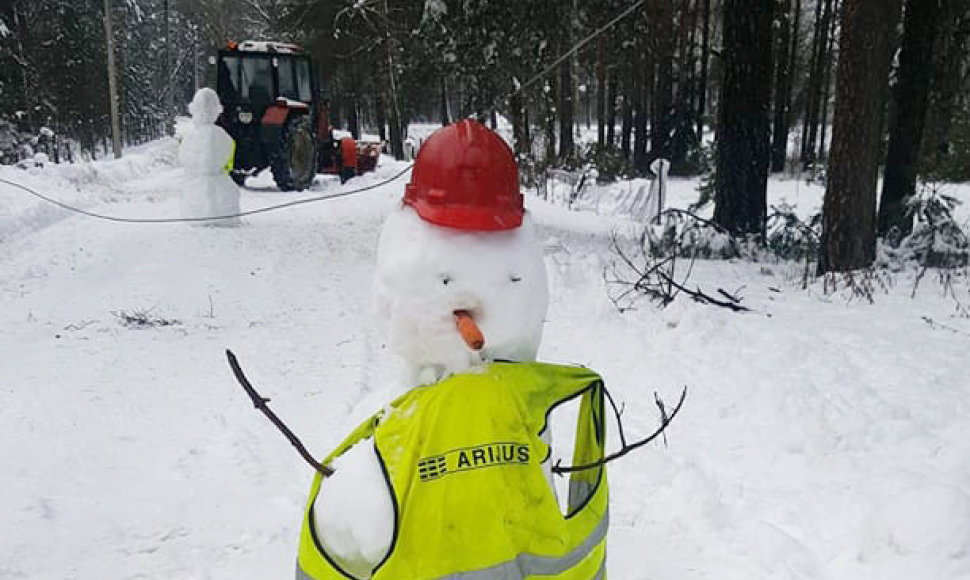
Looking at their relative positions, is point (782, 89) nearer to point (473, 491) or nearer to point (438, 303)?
point (438, 303)

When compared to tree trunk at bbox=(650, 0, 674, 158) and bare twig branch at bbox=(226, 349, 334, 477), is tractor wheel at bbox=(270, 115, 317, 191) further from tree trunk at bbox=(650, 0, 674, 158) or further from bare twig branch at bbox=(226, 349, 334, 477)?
tree trunk at bbox=(650, 0, 674, 158)

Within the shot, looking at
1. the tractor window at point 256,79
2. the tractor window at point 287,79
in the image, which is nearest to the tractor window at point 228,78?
the tractor window at point 256,79

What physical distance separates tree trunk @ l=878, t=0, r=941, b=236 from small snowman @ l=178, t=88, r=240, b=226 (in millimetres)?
9232

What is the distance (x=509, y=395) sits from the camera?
1522 mm

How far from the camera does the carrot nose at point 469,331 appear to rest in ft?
4.90

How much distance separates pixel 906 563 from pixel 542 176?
17.2 metres

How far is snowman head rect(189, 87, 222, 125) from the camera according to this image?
10.6 m

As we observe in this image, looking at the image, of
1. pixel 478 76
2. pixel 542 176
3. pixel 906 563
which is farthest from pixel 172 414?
pixel 542 176

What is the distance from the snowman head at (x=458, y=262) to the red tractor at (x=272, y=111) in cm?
1346

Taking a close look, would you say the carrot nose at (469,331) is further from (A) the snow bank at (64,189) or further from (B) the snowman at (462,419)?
(A) the snow bank at (64,189)

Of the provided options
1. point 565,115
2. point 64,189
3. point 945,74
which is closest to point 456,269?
point 945,74

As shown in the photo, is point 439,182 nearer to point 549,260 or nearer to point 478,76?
point 549,260

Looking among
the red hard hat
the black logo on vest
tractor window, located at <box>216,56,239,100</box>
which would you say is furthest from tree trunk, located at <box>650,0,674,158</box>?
the black logo on vest

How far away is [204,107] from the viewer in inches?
420
